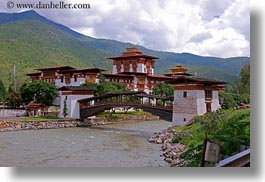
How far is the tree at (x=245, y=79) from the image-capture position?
15.2ft

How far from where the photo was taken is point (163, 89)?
8633 millimetres

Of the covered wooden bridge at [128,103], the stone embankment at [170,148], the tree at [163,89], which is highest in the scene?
the tree at [163,89]

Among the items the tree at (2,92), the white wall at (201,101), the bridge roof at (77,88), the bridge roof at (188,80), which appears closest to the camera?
the bridge roof at (188,80)

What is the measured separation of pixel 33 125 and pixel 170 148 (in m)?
5.93

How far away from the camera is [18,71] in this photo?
868cm

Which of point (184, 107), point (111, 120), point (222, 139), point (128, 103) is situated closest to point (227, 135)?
point (222, 139)

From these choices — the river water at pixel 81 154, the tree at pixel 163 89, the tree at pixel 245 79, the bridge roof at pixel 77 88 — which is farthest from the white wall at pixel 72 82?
the tree at pixel 245 79

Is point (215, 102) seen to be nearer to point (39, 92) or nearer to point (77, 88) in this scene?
point (77, 88)

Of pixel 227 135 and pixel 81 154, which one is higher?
pixel 227 135

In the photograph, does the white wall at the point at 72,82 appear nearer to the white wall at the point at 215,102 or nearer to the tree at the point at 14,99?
the tree at the point at 14,99

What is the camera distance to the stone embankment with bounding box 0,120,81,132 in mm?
10273

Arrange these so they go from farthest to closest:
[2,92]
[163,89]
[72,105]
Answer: [2,92] → [72,105] → [163,89]

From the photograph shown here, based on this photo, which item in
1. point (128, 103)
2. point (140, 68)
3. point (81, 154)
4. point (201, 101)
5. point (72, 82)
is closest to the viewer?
point (81, 154)

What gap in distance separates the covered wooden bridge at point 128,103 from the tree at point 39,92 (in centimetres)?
104
